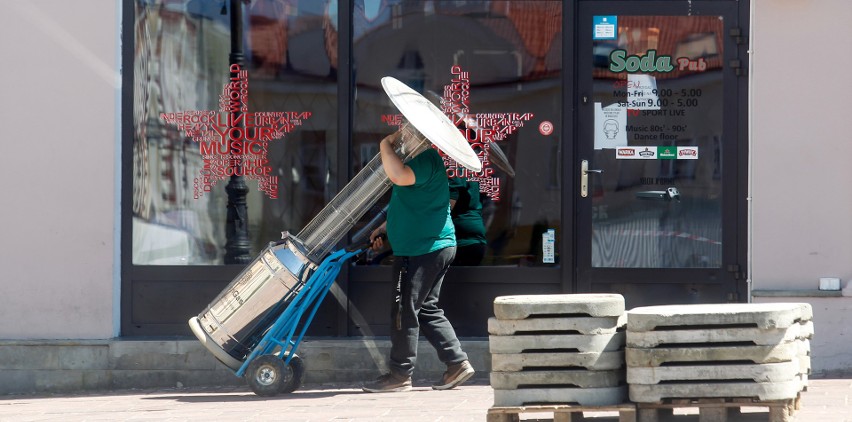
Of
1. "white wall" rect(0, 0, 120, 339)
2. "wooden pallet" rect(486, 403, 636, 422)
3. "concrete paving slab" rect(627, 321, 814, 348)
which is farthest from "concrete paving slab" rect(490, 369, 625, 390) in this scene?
"white wall" rect(0, 0, 120, 339)

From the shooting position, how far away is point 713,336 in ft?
20.6

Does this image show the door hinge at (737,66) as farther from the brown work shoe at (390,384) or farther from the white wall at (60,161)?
the white wall at (60,161)

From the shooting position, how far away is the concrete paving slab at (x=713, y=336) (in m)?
6.24

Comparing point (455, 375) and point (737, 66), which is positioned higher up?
point (737, 66)

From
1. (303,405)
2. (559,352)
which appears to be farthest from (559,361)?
(303,405)

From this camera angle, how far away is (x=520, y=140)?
9.34m

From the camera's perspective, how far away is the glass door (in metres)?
9.23

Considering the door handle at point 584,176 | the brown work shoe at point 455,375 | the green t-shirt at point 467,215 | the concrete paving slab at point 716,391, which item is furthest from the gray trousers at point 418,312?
the concrete paving slab at point 716,391

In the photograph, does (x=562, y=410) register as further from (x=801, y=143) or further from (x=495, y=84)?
(x=801, y=143)

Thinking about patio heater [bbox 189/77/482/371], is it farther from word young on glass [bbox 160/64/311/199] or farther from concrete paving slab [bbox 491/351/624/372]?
concrete paving slab [bbox 491/351/624/372]

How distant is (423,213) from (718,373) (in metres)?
2.73

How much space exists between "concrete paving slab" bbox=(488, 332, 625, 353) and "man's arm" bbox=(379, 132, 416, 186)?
1.88 m

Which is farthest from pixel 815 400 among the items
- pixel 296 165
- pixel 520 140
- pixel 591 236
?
pixel 296 165

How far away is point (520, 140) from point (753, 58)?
1772mm
